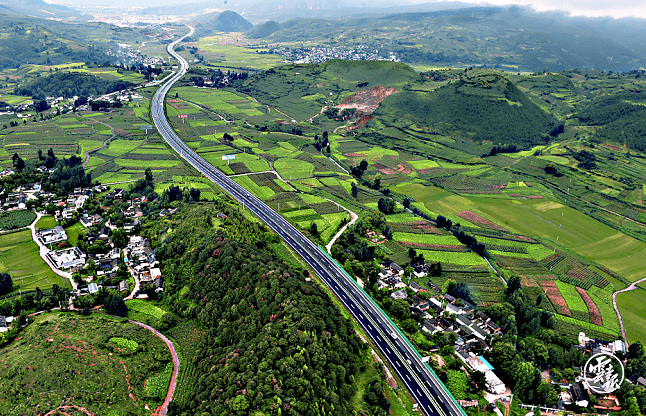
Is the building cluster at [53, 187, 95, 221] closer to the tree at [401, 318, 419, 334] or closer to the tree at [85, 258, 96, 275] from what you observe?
the tree at [85, 258, 96, 275]

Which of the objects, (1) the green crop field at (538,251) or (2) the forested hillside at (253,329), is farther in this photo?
(1) the green crop field at (538,251)

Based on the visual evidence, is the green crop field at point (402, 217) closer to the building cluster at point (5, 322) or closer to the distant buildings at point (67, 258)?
the distant buildings at point (67, 258)

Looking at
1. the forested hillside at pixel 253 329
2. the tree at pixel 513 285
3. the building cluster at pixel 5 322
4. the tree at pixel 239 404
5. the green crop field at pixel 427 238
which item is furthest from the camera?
the green crop field at pixel 427 238

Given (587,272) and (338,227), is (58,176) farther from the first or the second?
(587,272)

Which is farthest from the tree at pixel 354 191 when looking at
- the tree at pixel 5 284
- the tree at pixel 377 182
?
the tree at pixel 5 284

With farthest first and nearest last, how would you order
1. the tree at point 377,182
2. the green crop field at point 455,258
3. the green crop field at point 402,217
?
the tree at point 377,182, the green crop field at point 402,217, the green crop field at point 455,258

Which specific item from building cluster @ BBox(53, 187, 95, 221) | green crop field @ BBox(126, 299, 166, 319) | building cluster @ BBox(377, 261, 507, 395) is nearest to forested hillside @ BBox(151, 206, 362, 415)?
green crop field @ BBox(126, 299, 166, 319)

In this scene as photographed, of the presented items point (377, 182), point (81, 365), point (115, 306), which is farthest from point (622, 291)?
point (81, 365)

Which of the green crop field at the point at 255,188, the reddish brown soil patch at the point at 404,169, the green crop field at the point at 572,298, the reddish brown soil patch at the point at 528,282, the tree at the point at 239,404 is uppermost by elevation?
the tree at the point at 239,404
